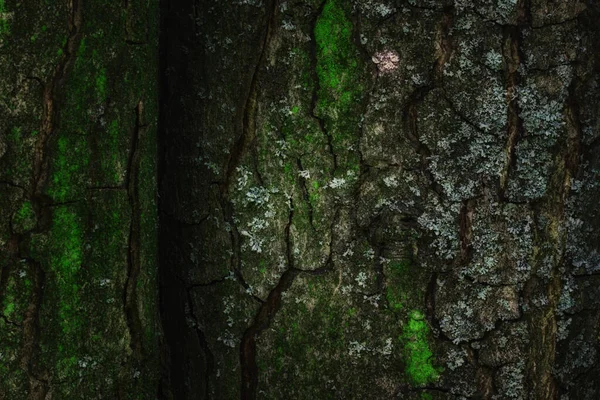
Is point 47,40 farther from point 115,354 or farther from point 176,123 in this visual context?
point 115,354

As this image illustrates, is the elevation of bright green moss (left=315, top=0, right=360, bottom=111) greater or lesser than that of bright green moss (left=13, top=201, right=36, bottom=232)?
greater

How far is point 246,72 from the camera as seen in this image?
157 cm

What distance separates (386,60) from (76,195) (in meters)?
0.71

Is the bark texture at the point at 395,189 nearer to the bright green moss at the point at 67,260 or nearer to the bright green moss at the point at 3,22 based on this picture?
the bright green moss at the point at 67,260

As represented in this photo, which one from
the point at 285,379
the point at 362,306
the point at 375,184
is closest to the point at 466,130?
the point at 375,184

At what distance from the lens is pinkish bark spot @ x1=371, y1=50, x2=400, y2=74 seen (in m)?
1.51

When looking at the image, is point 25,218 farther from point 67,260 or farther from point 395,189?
point 395,189

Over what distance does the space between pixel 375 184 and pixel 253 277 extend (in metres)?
0.35

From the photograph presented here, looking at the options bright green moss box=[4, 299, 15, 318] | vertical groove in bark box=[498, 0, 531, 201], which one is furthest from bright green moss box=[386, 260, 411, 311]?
bright green moss box=[4, 299, 15, 318]

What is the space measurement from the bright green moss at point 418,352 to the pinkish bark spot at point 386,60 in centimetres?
54

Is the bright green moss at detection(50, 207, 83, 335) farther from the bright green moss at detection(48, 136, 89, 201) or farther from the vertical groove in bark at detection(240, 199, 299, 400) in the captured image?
the vertical groove in bark at detection(240, 199, 299, 400)

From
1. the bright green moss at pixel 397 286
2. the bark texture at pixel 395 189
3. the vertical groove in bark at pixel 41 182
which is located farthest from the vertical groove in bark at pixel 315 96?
the vertical groove in bark at pixel 41 182

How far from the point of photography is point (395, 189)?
1.53 meters

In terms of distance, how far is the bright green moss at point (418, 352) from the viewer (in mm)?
1558
